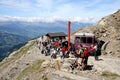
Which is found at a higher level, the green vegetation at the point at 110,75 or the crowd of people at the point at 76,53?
the crowd of people at the point at 76,53

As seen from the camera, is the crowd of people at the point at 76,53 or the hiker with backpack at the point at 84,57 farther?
the crowd of people at the point at 76,53

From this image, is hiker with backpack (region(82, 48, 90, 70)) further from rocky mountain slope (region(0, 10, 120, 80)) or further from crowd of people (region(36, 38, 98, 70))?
rocky mountain slope (region(0, 10, 120, 80))

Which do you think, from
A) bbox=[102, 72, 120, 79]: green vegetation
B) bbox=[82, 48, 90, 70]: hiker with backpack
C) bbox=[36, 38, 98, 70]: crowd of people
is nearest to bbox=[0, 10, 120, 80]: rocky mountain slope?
bbox=[102, 72, 120, 79]: green vegetation

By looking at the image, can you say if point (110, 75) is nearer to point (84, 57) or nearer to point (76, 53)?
point (84, 57)

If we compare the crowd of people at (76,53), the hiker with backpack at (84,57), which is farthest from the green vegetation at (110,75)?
the crowd of people at (76,53)

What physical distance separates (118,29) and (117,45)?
1118cm

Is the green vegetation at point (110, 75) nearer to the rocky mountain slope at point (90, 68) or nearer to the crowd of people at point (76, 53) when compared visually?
the rocky mountain slope at point (90, 68)

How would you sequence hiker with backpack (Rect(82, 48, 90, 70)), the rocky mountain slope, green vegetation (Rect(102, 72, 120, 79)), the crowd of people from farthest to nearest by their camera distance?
the crowd of people
hiker with backpack (Rect(82, 48, 90, 70))
the rocky mountain slope
green vegetation (Rect(102, 72, 120, 79))

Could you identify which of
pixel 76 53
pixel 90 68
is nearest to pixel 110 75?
pixel 90 68

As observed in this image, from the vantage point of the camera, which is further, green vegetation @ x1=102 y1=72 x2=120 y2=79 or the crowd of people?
the crowd of people

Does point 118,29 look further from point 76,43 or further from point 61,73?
point 61,73

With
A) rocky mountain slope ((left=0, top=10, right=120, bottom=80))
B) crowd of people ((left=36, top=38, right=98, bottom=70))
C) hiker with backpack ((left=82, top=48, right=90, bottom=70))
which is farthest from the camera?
crowd of people ((left=36, top=38, right=98, bottom=70))

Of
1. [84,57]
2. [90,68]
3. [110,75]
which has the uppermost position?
[84,57]

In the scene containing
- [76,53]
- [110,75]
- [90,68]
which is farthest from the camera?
[76,53]
